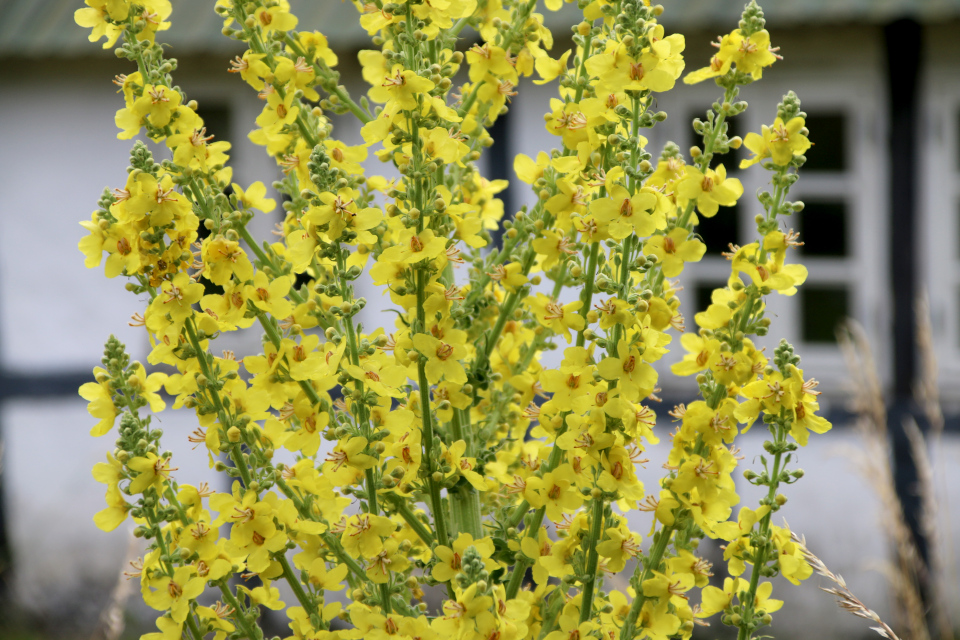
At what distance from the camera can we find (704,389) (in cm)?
82

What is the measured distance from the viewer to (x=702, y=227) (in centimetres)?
374

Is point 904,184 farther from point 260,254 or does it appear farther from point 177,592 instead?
point 177,592

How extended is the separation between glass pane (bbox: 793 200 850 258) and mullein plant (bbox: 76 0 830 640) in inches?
115

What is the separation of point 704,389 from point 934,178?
117 inches

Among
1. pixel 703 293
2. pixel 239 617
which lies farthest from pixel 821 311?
pixel 239 617

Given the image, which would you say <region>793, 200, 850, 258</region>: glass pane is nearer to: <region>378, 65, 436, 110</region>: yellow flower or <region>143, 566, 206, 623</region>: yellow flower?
<region>378, 65, 436, 110</region>: yellow flower

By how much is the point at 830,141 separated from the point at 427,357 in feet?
10.4

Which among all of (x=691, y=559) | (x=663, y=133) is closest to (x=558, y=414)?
(x=691, y=559)

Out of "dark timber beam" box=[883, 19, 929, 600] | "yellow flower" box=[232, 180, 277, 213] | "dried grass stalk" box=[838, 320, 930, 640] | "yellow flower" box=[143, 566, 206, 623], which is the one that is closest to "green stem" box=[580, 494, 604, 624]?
"yellow flower" box=[143, 566, 206, 623]

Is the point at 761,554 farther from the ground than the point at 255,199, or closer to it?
closer to it

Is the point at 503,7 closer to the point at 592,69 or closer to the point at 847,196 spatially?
the point at 592,69

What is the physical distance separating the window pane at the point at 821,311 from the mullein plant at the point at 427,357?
3.03 meters

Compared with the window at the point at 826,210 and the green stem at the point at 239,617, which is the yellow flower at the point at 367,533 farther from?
the window at the point at 826,210

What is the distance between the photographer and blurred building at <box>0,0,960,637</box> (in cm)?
327
